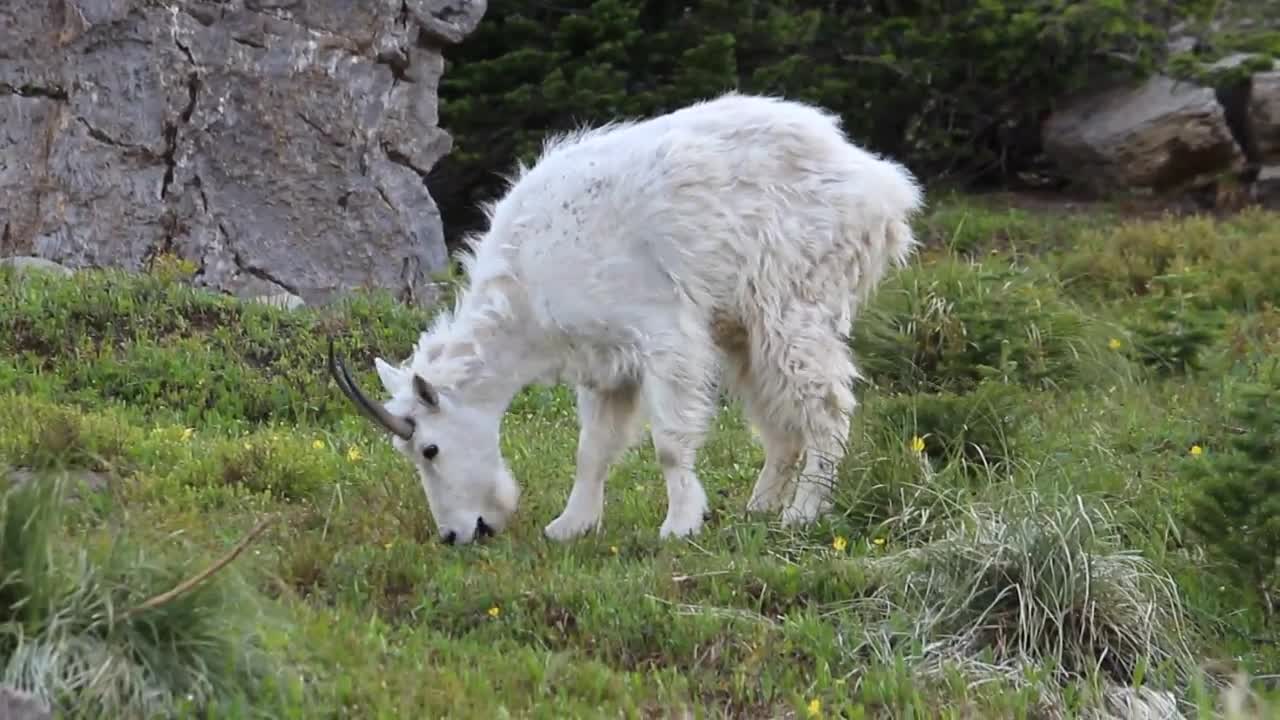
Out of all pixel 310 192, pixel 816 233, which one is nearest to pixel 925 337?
pixel 816 233

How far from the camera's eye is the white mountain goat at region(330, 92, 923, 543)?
823 cm

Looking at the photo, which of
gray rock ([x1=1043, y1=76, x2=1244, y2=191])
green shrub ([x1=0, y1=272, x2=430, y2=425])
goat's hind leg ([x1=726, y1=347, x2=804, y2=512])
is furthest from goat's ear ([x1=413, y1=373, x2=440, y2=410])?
gray rock ([x1=1043, y1=76, x2=1244, y2=191])

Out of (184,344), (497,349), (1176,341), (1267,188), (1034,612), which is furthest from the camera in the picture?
(1267,188)

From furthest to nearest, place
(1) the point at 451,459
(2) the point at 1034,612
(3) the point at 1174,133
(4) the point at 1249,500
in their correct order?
1. (3) the point at 1174,133
2. (1) the point at 451,459
3. (4) the point at 1249,500
4. (2) the point at 1034,612

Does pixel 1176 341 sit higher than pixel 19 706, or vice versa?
pixel 19 706

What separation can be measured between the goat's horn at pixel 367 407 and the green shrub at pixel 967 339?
14.3 ft

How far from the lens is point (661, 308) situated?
27.2ft

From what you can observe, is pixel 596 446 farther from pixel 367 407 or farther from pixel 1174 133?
pixel 1174 133

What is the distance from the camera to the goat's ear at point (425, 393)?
811 cm

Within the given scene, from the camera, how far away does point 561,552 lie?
7676 mm

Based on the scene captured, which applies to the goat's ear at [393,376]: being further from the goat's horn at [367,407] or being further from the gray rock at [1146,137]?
the gray rock at [1146,137]

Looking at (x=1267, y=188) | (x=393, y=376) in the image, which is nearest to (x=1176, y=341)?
(x=393, y=376)

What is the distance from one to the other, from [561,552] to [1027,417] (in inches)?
114

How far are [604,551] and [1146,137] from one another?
545 inches
